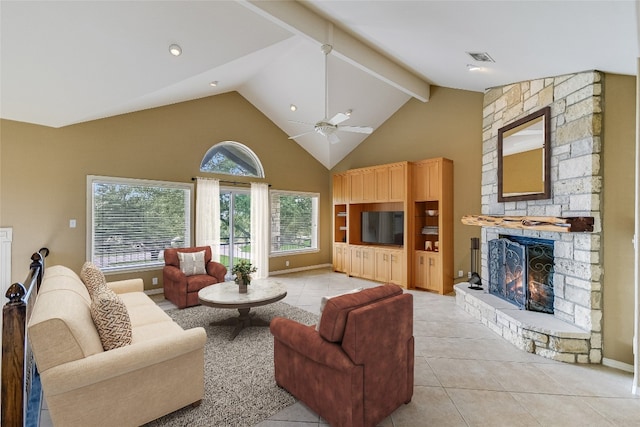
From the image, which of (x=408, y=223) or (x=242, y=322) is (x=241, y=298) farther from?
(x=408, y=223)

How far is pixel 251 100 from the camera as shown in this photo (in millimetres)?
6383

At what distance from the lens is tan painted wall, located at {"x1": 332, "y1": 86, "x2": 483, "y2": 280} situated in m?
5.30

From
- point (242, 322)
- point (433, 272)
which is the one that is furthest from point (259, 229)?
point (433, 272)

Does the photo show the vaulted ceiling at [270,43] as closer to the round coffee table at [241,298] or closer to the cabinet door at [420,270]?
the round coffee table at [241,298]

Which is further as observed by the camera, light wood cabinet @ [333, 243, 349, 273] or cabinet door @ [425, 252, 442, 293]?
light wood cabinet @ [333, 243, 349, 273]

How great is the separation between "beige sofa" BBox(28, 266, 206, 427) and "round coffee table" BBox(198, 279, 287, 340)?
1.09 m

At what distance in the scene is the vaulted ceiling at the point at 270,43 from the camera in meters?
2.42

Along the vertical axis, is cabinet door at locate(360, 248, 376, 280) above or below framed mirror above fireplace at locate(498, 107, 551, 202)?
below

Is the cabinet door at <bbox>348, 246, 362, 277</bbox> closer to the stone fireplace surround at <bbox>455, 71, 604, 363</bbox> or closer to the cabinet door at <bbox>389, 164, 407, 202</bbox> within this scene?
the cabinet door at <bbox>389, 164, 407, 202</bbox>

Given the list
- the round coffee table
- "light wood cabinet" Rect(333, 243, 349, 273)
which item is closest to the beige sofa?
the round coffee table

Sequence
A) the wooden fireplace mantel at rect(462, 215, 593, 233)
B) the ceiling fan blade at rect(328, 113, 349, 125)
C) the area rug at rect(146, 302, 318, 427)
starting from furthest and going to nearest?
the ceiling fan blade at rect(328, 113, 349, 125), the wooden fireplace mantel at rect(462, 215, 593, 233), the area rug at rect(146, 302, 318, 427)

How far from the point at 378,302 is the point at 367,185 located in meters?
4.77

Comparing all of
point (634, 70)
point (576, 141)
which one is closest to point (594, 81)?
point (634, 70)

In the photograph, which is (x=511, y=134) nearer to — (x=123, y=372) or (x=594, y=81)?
(x=594, y=81)
